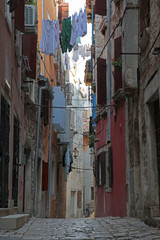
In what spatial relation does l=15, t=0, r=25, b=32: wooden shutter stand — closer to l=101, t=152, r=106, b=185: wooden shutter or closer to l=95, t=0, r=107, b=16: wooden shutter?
l=101, t=152, r=106, b=185: wooden shutter

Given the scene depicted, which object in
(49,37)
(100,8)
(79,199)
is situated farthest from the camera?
(79,199)

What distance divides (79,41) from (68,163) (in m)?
6.79

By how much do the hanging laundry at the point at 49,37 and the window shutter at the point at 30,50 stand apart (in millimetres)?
2845

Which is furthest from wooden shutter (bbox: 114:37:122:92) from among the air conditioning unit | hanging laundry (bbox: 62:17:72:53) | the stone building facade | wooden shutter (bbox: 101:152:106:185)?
hanging laundry (bbox: 62:17:72:53)

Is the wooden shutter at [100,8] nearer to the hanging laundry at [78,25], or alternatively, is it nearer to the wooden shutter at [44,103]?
the hanging laundry at [78,25]

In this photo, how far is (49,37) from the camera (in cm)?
1684

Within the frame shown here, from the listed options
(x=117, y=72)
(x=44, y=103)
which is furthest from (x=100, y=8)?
(x=117, y=72)

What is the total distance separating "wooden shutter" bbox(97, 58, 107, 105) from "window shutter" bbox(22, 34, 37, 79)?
367cm

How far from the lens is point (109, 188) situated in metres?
15.6

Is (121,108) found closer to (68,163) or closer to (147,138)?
(147,138)

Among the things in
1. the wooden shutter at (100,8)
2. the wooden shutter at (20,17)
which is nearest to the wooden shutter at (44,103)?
the wooden shutter at (100,8)

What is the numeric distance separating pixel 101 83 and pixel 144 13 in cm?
661

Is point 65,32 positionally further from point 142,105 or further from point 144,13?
point 142,105

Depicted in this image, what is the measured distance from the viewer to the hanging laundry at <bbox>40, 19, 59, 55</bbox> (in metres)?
16.4
